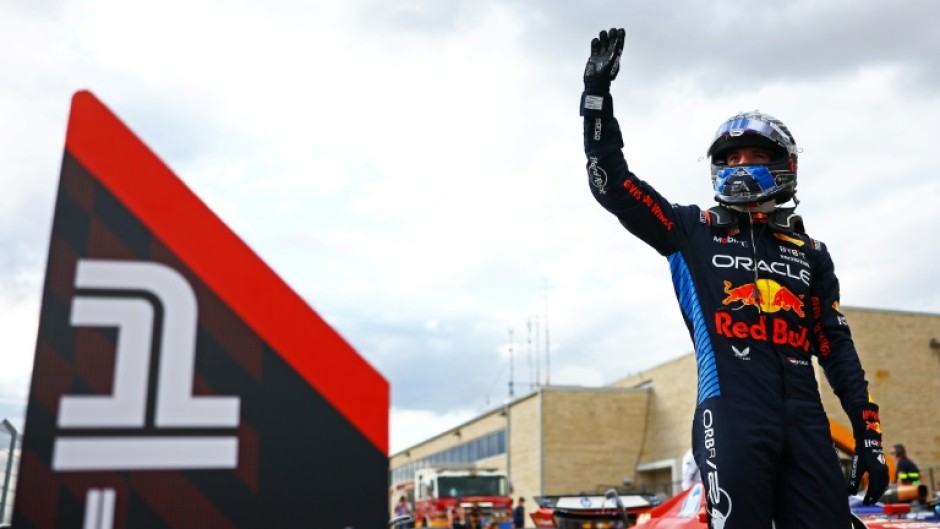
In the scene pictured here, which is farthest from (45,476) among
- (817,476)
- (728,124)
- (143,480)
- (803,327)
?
(728,124)

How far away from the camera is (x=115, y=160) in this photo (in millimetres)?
1176

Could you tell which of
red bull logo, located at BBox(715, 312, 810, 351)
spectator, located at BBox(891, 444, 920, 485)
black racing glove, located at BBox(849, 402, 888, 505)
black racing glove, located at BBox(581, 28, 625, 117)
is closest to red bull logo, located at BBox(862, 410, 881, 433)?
black racing glove, located at BBox(849, 402, 888, 505)

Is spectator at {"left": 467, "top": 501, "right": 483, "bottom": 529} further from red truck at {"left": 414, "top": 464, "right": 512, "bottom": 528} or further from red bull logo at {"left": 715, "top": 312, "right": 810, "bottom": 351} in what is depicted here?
red bull logo at {"left": 715, "top": 312, "right": 810, "bottom": 351}

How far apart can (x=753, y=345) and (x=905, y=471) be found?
7.64 m

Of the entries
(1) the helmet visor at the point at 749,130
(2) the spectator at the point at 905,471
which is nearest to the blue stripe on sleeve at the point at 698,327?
(1) the helmet visor at the point at 749,130

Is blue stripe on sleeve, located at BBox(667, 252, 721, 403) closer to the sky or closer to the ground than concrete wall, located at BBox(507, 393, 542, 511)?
closer to the ground

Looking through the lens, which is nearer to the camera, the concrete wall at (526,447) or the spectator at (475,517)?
the spectator at (475,517)

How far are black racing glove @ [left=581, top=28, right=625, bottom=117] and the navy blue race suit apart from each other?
0.13 ft

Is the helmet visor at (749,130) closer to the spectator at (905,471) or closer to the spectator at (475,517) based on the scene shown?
the spectator at (905,471)

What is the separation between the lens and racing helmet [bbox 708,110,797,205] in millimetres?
3043

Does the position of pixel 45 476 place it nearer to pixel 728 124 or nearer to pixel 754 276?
pixel 754 276

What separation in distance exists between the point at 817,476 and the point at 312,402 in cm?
197

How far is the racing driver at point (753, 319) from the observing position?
2.60 m

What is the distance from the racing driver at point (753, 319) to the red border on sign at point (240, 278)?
1621mm
